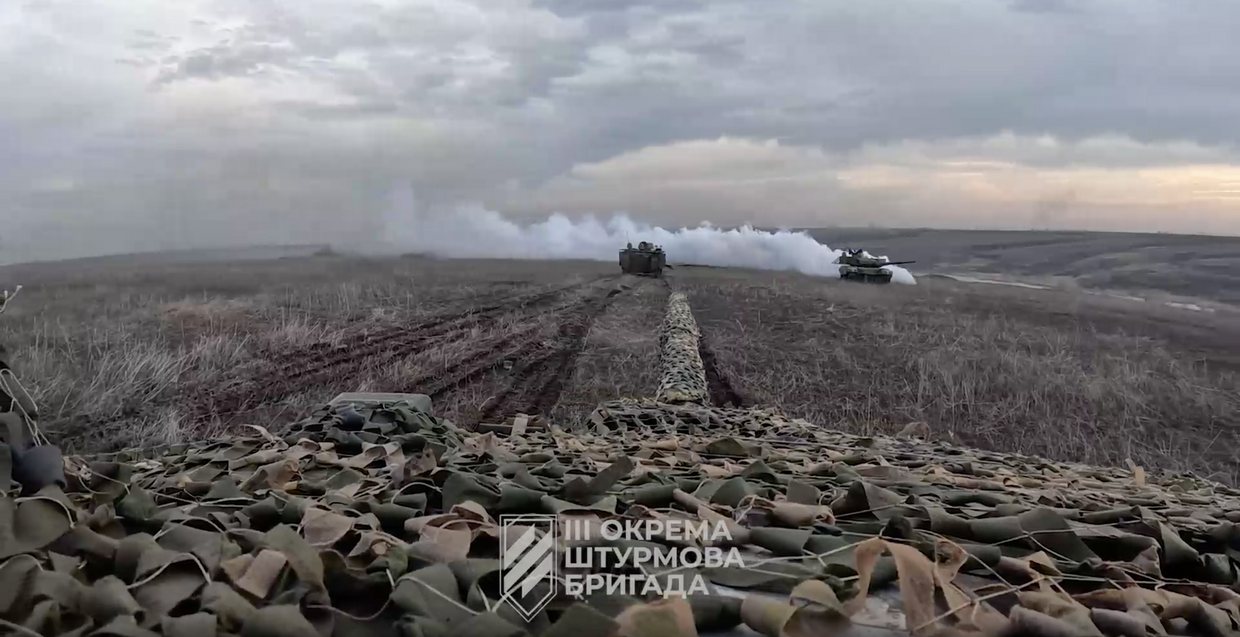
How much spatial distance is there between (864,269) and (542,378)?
27.6 meters

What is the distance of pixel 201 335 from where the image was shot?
11805mm

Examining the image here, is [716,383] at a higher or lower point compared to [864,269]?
lower

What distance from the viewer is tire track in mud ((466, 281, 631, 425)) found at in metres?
9.15

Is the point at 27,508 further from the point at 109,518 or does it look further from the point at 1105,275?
the point at 1105,275

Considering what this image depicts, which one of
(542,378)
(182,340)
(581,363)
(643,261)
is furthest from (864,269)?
(182,340)

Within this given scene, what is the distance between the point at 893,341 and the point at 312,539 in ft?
47.8

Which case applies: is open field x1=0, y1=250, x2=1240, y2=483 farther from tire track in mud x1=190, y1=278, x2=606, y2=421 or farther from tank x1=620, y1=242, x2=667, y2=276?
tank x1=620, y1=242, x2=667, y2=276

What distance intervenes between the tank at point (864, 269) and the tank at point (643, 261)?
348 inches

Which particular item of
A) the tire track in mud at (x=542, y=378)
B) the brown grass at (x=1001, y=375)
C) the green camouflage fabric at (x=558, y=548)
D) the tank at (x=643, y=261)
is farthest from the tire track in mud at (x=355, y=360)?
the tank at (x=643, y=261)

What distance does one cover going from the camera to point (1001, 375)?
39.4ft

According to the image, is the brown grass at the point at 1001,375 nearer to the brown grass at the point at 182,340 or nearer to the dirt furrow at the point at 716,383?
the dirt furrow at the point at 716,383

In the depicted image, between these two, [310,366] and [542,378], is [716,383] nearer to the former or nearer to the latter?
[542,378]

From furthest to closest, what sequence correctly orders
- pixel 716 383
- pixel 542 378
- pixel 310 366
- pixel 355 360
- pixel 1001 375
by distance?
pixel 1001 375 → pixel 355 360 → pixel 716 383 → pixel 542 378 → pixel 310 366

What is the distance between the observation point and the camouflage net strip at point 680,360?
8.47 meters
